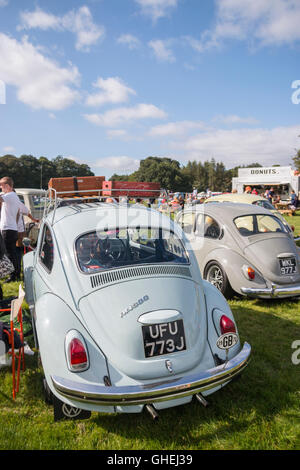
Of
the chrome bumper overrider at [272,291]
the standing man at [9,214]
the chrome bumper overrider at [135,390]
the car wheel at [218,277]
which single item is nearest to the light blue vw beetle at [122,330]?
the chrome bumper overrider at [135,390]

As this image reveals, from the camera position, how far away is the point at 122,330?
267 cm

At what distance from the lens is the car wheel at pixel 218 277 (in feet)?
18.7

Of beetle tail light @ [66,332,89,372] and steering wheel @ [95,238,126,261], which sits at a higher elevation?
steering wheel @ [95,238,126,261]

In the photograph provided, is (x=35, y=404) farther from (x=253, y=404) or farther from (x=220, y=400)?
(x=253, y=404)

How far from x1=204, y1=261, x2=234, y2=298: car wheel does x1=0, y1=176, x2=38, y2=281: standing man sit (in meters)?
3.78

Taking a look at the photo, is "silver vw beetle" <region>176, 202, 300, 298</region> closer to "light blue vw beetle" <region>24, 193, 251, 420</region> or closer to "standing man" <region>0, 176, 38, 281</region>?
"light blue vw beetle" <region>24, 193, 251, 420</region>

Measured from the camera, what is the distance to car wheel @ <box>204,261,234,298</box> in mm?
5685

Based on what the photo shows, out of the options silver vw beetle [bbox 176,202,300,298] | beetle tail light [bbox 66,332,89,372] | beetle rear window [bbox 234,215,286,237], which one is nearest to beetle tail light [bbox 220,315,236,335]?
beetle tail light [bbox 66,332,89,372]

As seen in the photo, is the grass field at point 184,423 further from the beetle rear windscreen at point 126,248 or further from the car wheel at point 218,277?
the car wheel at point 218,277

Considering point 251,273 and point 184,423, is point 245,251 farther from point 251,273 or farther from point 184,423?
point 184,423

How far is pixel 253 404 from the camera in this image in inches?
120

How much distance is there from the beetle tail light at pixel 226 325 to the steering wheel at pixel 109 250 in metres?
1.33

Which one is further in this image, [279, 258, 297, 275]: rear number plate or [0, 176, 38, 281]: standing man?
[0, 176, 38, 281]: standing man

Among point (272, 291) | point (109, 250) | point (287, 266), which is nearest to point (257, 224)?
point (287, 266)
